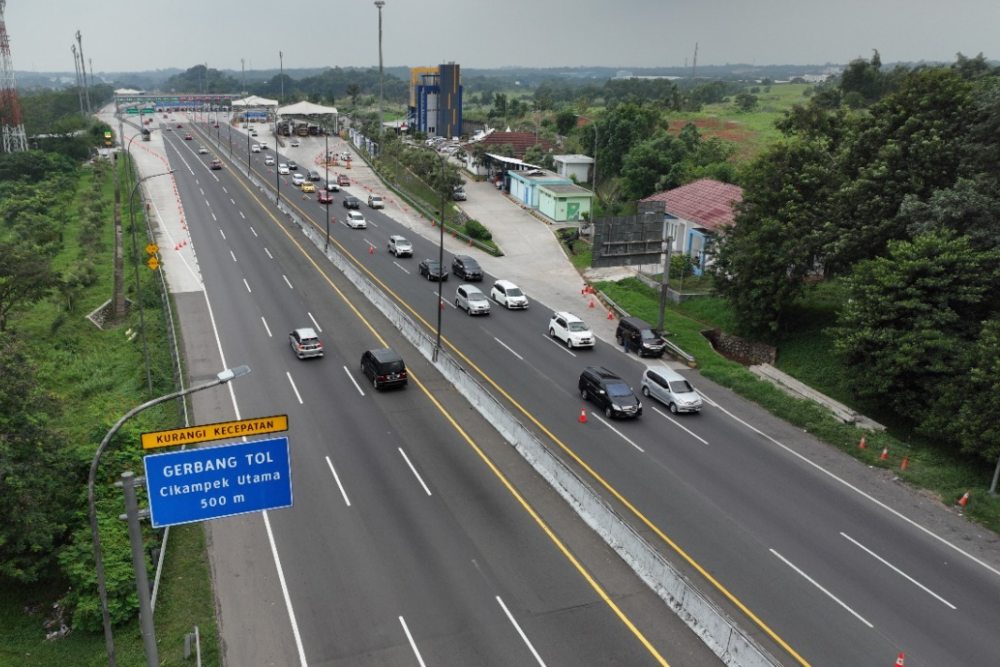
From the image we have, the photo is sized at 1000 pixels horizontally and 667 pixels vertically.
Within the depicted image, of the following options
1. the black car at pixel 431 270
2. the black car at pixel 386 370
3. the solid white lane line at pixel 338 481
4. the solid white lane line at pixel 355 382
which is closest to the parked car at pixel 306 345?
the solid white lane line at pixel 355 382

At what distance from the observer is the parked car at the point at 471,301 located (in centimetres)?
4784

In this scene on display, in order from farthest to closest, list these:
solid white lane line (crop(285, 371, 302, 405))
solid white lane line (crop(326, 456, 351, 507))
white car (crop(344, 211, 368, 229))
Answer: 1. white car (crop(344, 211, 368, 229))
2. solid white lane line (crop(285, 371, 302, 405))
3. solid white lane line (crop(326, 456, 351, 507))

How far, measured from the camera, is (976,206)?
33469 millimetres

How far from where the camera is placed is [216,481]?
15344 mm

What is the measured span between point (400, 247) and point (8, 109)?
83.7 m

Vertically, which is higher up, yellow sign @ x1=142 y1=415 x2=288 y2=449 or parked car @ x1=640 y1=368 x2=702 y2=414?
yellow sign @ x1=142 y1=415 x2=288 y2=449

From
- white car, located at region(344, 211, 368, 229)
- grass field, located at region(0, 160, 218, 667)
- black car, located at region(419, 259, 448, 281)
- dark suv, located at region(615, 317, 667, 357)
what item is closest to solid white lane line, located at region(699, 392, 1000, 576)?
dark suv, located at region(615, 317, 667, 357)

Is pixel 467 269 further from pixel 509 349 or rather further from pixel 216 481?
pixel 216 481

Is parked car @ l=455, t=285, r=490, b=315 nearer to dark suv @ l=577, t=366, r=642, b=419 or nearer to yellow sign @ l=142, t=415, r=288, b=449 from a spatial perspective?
dark suv @ l=577, t=366, r=642, b=419

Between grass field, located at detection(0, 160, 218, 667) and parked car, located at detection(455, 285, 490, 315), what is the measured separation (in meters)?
17.9

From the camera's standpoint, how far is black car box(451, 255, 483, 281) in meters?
56.0

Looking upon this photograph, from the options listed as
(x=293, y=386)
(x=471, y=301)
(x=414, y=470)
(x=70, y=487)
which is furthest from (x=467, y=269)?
(x=70, y=487)

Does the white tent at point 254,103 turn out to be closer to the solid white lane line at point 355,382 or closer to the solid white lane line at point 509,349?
the solid white lane line at point 509,349

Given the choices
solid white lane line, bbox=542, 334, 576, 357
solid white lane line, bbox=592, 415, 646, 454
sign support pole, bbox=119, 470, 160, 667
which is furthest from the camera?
solid white lane line, bbox=542, 334, 576, 357
